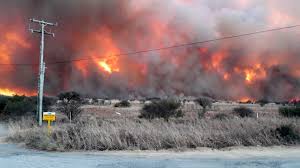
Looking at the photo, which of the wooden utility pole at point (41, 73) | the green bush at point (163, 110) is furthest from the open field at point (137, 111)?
the wooden utility pole at point (41, 73)

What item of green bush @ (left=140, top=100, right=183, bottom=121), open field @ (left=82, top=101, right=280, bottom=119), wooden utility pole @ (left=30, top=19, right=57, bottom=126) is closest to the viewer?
wooden utility pole @ (left=30, top=19, right=57, bottom=126)

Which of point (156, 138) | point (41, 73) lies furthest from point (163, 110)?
point (156, 138)

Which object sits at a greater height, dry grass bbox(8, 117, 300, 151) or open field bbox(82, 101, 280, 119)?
open field bbox(82, 101, 280, 119)

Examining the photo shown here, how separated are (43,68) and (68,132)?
11195 millimetres

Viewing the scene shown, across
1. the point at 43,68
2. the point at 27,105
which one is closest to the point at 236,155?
the point at 43,68

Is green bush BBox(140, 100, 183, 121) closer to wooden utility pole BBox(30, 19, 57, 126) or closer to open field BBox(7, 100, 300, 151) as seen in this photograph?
wooden utility pole BBox(30, 19, 57, 126)

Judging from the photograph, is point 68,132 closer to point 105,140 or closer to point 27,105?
point 105,140


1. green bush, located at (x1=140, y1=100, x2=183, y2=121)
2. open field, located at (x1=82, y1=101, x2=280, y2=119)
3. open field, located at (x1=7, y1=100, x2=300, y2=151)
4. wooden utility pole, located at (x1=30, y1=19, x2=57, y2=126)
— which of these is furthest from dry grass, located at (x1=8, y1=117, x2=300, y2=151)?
green bush, located at (x1=140, y1=100, x2=183, y2=121)

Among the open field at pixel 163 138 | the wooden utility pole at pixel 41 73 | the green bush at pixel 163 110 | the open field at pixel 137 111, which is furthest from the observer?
the open field at pixel 137 111

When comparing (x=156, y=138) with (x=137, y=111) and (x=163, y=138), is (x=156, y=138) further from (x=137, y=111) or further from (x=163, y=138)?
(x=137, y=111)

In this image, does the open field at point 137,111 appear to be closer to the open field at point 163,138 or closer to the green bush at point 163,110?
the green bush at point 163,110

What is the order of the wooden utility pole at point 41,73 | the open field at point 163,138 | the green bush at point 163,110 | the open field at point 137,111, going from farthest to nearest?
the open field at point 137,111, the green bush at point 163,110, the wooden utility pole at point 41,73, the open field at point 163,138

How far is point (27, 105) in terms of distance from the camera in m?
35.0

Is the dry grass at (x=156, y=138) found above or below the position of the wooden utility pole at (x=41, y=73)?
below
